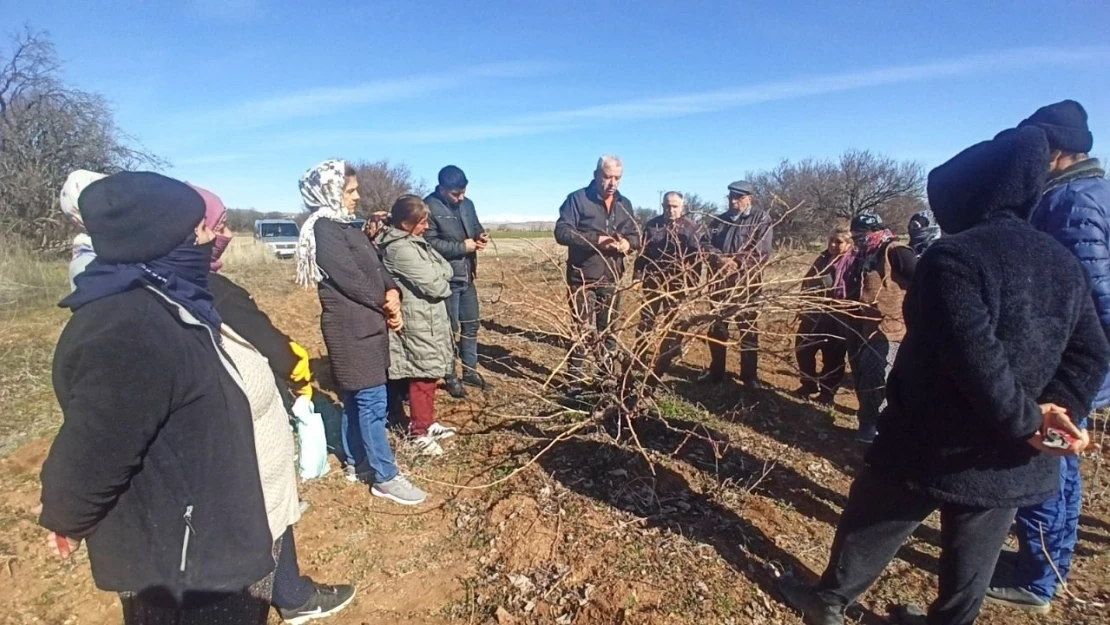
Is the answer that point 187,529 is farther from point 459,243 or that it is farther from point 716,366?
point 716,366

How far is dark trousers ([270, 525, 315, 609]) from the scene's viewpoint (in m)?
2.34

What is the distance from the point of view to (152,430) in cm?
137

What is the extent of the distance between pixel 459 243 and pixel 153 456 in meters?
3.56

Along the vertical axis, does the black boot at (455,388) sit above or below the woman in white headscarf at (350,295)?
below

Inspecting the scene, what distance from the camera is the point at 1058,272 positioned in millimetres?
1733

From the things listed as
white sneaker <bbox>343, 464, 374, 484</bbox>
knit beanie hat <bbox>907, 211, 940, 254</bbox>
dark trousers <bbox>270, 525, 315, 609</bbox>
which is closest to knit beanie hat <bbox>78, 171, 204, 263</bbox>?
dark trousers <bbox>270, 525, 315, 609</bbox>

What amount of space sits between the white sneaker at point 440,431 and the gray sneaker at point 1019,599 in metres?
3.17

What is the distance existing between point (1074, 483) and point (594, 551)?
207 centimetres

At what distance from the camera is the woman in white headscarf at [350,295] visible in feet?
10.0

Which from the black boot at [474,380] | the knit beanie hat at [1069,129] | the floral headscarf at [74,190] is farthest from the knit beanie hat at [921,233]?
the floral headscarf at [74,190]

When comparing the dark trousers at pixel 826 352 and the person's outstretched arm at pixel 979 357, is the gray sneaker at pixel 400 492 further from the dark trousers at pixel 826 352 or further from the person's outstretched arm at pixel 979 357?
the dark trousers at pixel 826 352

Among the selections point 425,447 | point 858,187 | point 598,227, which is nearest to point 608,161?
point 598,227

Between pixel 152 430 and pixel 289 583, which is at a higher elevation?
pixel 152 430

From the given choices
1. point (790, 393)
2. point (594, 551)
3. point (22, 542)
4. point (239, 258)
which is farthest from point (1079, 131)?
point (239, 258)
